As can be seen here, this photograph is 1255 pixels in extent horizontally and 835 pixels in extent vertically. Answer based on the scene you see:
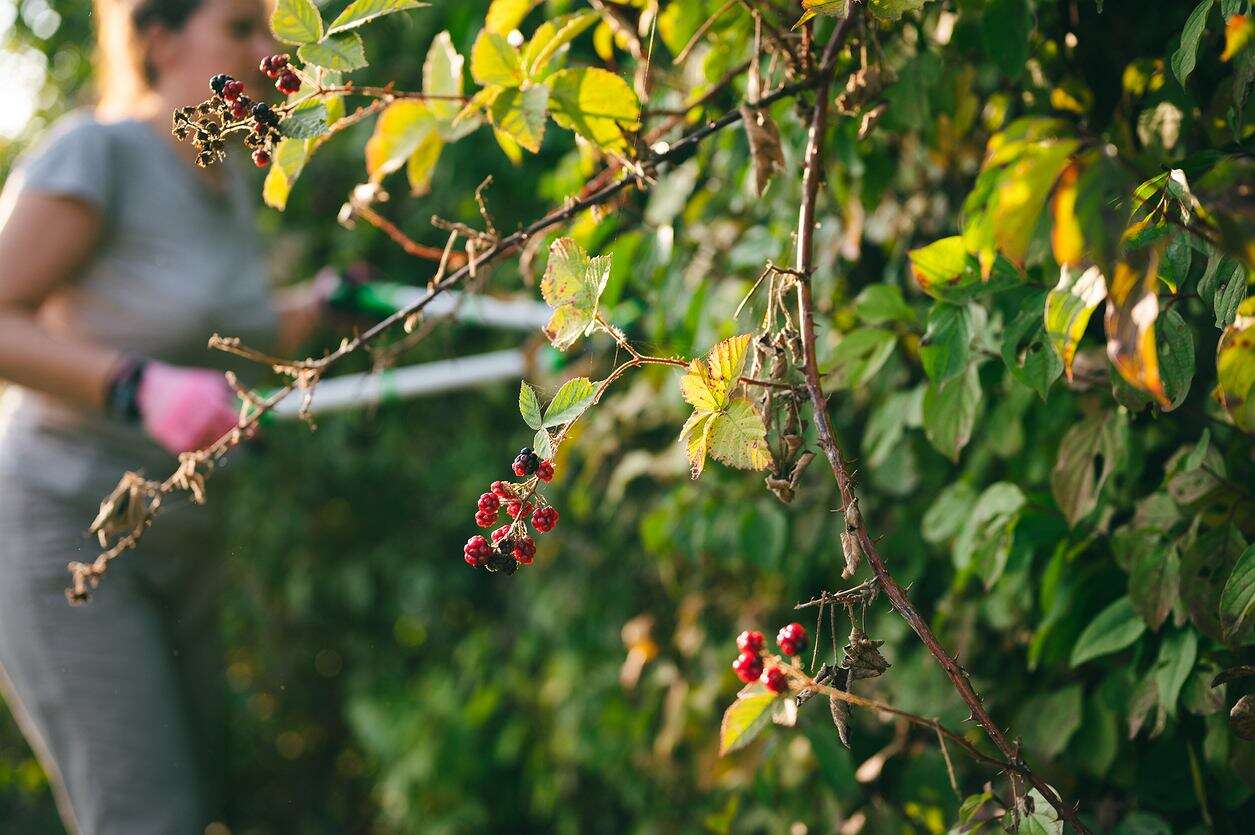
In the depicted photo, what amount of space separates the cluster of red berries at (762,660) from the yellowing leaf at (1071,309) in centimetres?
26

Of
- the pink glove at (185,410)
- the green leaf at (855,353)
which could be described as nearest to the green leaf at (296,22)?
the green leaf at (855,353)

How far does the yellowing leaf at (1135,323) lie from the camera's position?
25.4 inches

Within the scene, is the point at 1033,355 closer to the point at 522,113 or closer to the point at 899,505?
the point at 522,113

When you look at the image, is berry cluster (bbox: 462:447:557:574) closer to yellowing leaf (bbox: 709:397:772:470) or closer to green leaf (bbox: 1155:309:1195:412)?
yellowing leaf (bbox: 709:397:772:470)

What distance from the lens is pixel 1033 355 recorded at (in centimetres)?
85

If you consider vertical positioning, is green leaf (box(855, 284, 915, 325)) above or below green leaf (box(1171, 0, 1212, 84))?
below

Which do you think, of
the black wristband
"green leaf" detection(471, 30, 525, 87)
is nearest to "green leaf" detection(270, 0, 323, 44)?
"green leaf" detection(471, 30, 525, 87)

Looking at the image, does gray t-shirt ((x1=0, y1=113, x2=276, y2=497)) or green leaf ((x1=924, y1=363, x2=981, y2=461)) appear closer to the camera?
green leaf ((x1=924, y1=363, x2=981, y2=461))

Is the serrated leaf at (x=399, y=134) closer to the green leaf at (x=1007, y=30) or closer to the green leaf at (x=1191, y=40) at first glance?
the green leaf at (x=1007, y=30)

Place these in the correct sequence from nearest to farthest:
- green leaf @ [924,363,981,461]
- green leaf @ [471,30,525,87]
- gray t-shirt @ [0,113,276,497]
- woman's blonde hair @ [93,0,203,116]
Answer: green leaf @ [471,30,525,87] → green leaf @ [924,363,981,461] → gray t-shirt @ [0,113,276,497] → woman's blonde hair @ [93,0,203,116]

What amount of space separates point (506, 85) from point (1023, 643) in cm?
83

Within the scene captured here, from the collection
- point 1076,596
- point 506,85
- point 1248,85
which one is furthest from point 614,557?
point 1248,85

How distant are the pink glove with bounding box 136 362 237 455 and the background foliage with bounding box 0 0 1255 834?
320mm

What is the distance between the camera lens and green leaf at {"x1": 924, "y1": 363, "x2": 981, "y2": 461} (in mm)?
963
